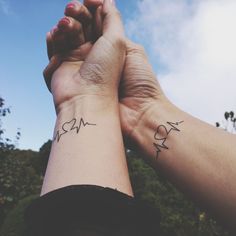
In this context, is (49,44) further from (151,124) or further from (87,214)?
(87,214)

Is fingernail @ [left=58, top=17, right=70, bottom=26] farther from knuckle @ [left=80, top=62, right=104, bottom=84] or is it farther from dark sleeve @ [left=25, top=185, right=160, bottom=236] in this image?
dark sleeve @ [left=25, top=185, right=160, bottom=236]

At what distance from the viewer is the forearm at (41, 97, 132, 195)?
1647mm

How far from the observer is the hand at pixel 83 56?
8.00ft

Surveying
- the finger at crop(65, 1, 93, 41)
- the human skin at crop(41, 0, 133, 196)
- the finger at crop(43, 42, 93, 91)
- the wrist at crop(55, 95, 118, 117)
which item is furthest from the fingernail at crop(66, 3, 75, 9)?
the wrist at crop(55, 95, 118, 117)

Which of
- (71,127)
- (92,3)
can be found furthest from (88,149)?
(92,3)

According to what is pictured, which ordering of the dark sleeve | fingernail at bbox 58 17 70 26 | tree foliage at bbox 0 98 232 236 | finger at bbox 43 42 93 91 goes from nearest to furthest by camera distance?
1. the dark sleeve
2. fingernail at bbox 58 17 70 26
3. finger at bbox 43 42 93 91
4. tree foliage at bbox 0 98 232 236

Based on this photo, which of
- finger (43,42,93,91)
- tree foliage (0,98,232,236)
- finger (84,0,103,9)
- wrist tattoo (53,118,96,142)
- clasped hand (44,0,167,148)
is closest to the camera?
wrist tattoo (53,118,96,142)

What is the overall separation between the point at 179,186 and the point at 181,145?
25 centimetres

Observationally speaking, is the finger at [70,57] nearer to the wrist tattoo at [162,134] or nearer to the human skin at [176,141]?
the human skin at [176,141]

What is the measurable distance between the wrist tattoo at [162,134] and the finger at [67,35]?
3.46ft

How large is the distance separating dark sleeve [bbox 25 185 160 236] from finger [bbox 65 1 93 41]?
1813mm

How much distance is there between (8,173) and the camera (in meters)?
9.48

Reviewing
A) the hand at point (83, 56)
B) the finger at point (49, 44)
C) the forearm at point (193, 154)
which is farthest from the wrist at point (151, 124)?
the finger at point (49, 44)

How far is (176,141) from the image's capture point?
207cm
